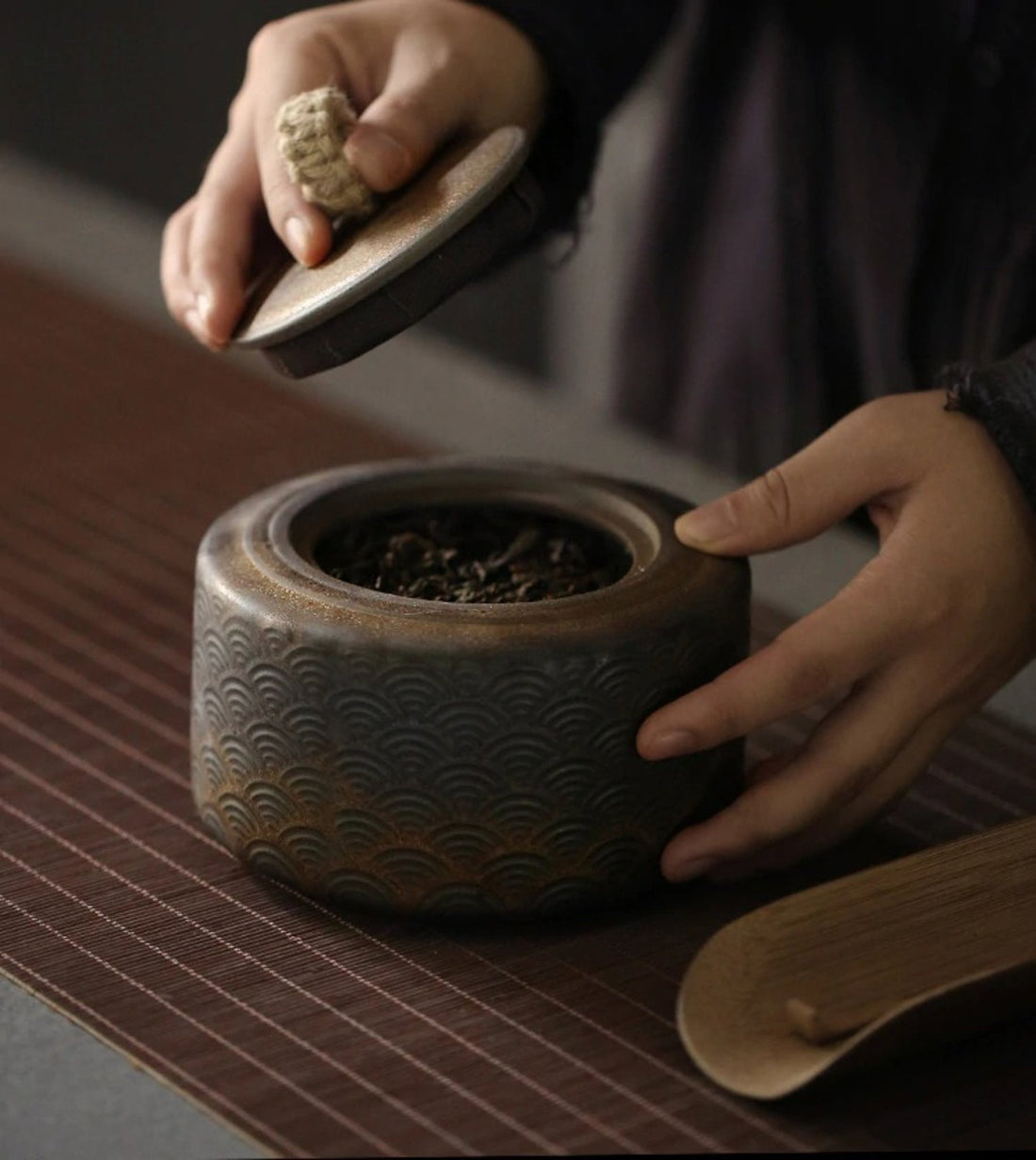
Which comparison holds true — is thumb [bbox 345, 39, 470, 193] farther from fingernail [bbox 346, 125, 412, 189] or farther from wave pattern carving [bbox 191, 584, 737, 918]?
wave pattern carving [bbox 191, 584, 737, 918]

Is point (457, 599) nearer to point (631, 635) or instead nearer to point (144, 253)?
point (631, 635)

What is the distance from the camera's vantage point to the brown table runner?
68cm

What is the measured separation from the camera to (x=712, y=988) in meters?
0.72

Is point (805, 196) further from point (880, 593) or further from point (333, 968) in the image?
point (333, 968)

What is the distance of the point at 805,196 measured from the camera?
1391 millimetres

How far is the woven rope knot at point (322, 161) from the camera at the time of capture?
0.85m

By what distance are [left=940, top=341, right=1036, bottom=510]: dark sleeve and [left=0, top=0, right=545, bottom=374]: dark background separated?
183 cm

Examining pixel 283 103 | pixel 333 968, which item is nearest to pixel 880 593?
pixel 333 968

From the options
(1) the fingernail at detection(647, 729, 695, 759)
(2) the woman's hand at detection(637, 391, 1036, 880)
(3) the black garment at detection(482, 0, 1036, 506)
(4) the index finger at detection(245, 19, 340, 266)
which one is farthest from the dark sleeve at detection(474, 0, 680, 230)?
(1) the fingernail at detection(647, 729, 695, 759)

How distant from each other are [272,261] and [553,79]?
0.24 m

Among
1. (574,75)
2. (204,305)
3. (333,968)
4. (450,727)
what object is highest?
(574,75)

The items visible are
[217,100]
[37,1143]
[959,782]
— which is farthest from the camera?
[217,100]

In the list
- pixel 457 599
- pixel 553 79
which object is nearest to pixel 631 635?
pixel 457 599

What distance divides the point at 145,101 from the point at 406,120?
2240mm
